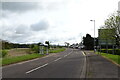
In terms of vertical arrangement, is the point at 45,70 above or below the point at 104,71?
below

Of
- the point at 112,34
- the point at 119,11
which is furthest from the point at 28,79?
the point at 112,34

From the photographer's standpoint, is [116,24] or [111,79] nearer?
[111,79]

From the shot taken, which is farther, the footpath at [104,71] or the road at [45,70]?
the road at [45,70]

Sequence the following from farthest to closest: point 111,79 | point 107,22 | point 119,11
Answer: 1. point 107,22
2. point 119,11
3. point 111,79

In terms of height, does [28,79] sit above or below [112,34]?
below

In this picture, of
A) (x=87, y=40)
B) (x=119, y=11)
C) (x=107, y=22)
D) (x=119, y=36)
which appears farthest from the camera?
(x=87, y=40)

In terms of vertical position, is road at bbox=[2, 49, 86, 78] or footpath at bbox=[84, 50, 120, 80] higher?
footpath at bbox=[84, 50, 120, 80]

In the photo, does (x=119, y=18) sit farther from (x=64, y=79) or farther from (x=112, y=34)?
(x=64, y=79)

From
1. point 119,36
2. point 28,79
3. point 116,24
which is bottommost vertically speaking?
point 28,79

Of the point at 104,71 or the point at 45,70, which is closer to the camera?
the point at 104,71

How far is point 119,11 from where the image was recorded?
2430 centimetres

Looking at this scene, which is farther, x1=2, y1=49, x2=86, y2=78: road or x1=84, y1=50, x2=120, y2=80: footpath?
x1=2, y1=49, x2=86, y2=78: road

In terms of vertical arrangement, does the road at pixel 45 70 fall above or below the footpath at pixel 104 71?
below

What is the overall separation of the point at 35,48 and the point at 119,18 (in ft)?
104
